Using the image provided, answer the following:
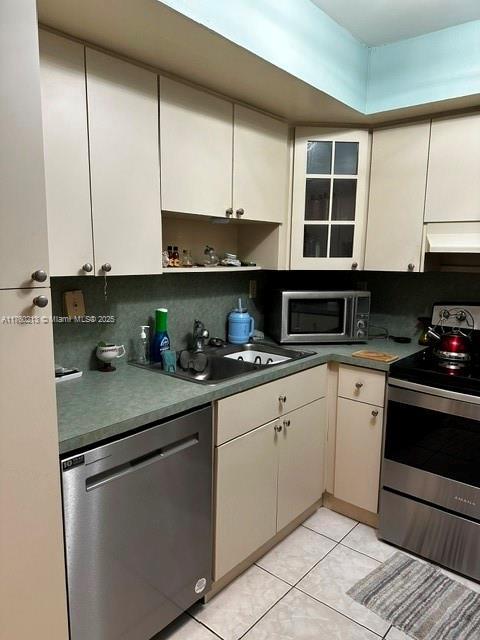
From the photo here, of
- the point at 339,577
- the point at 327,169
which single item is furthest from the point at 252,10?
the point at 339,577

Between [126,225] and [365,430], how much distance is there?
1.53m

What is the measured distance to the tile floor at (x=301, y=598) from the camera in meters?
1.65

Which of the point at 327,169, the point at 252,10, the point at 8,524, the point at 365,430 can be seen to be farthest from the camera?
the point at 327,169

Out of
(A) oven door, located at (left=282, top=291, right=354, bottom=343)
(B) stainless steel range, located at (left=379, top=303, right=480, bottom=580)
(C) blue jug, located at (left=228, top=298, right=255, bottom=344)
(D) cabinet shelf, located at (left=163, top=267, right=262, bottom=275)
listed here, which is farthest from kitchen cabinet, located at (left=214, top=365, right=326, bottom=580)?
(D) cabinet shelf, located at (left=163, top=267, right=262, bottom=275)

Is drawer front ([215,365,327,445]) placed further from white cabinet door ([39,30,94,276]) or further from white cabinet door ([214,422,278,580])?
white cabinet door ([39,30,94,276])

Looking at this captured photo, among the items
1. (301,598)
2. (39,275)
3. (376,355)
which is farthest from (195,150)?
(301,598)

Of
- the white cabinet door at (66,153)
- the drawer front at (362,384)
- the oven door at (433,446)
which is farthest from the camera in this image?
the drawer front at (362,384)

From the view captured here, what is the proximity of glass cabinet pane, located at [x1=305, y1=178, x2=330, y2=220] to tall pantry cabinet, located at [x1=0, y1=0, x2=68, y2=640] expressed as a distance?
161 cm

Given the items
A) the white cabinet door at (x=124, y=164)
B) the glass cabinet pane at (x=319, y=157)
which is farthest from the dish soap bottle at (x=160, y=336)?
the glass cabinet pane at (x=319, y=157)

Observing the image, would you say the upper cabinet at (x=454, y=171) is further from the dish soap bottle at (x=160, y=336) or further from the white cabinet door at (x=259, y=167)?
the dish soap bottle at (x=160, y=336)

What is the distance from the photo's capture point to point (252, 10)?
1525 mm

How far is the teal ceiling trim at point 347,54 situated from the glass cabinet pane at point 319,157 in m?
0.27

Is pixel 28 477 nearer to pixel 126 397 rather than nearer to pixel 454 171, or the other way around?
pixel 126 397

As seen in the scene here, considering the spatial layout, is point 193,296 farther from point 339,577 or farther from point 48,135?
point 339,577
